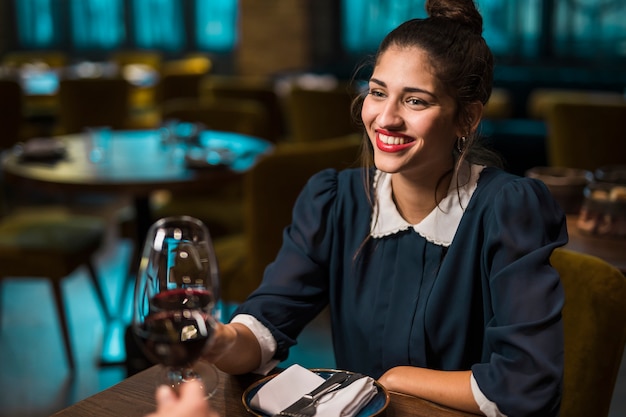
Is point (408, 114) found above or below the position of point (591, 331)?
above

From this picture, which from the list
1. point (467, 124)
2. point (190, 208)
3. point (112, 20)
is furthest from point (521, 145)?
point (112, 20)

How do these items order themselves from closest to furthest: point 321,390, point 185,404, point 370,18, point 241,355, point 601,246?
1. point 185,404
2. point 321,390
3. point 241,355
4. point 601,246
5. point 370,18

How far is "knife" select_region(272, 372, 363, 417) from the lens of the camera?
113cm

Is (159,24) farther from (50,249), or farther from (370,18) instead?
(50,249)

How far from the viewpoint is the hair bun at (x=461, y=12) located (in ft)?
4.81

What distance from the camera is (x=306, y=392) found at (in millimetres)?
1181

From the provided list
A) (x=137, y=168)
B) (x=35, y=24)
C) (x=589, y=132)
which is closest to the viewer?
(x=137, y=168)

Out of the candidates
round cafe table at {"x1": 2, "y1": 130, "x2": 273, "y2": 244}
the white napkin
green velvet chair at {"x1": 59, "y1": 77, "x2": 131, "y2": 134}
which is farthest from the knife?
green velvet chair at {"x1": 59, "y1": 77, "x2": 131, "y2": 134}

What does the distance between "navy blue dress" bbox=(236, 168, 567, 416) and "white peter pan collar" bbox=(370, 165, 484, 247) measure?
1cm

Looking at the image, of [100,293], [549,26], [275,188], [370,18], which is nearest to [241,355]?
[275,188]

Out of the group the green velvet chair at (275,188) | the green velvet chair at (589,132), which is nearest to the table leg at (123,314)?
the green velvet chair at (275,188)

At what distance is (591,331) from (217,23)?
767 centimetres

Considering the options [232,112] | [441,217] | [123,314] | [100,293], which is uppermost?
[441,217]

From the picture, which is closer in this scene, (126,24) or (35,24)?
(126,24)
